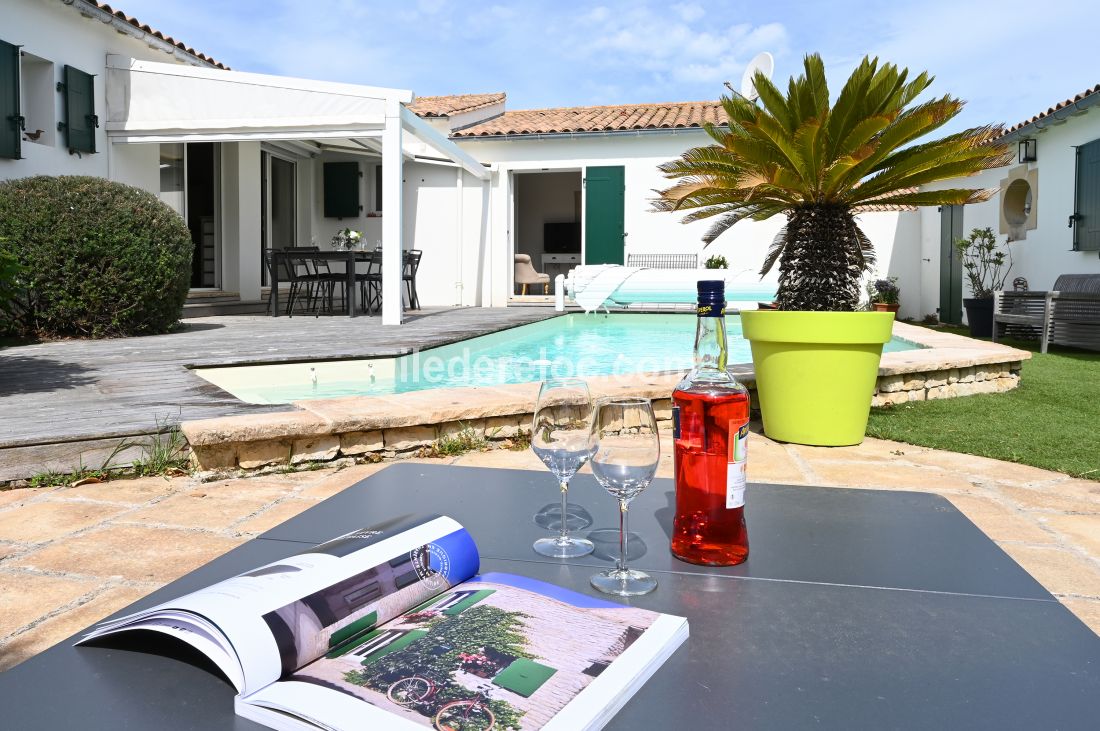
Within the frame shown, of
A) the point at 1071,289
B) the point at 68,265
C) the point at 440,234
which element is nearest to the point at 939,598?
the point at 68,265

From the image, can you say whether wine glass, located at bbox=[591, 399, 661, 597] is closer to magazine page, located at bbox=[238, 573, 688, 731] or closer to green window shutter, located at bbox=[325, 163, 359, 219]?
magazine page, located at bbox=[238, 573, 688, 731]

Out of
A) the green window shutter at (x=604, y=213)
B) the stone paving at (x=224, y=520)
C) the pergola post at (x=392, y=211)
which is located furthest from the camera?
the green window shutter at (x=604, y=213)

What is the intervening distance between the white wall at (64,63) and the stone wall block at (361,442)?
591 centimetres

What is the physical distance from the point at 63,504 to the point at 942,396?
483 cm

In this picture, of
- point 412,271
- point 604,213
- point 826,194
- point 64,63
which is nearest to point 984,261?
point 604,213

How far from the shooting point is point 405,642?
71 centimetres

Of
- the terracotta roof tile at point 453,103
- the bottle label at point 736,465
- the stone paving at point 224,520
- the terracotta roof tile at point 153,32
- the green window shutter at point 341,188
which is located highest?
the terracotta roof tile at point 453,103

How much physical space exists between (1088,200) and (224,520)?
9545mm

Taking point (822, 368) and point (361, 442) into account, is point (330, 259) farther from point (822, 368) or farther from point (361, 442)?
point (822, 368)

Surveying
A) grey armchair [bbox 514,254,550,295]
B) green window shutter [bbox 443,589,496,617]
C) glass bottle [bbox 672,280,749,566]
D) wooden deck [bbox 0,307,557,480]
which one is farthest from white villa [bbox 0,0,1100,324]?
green window shutter [bbox 443,589,496,617]

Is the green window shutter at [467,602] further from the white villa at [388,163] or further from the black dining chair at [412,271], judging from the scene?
the black dining chair at [412,271]

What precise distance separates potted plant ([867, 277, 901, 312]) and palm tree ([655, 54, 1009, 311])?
883cm

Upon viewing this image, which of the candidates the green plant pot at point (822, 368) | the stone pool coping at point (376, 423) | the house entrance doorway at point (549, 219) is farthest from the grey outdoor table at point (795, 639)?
the house entrance doorway at point (549, 219)

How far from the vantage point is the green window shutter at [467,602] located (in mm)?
777
